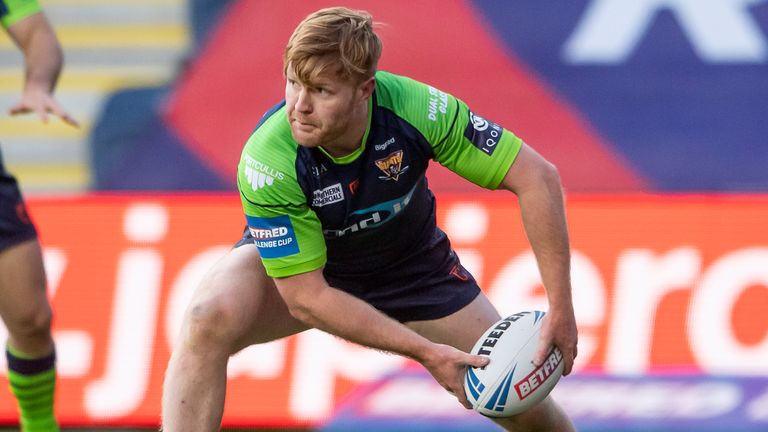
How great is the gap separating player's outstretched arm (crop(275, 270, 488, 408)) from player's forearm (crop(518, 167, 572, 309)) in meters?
0.31

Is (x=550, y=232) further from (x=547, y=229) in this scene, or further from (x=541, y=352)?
(x=541, y=352)

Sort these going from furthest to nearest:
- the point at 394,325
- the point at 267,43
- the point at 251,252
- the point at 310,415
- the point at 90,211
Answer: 1. the point at 267,43
2. the point at 90,211
3. the point at 310,415
4. the point at 251,252
5. the point at 394,325

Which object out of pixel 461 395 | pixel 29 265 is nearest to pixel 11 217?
pixel 29 265

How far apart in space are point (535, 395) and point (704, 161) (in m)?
3.50

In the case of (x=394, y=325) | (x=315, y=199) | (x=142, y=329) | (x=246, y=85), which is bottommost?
(x=142, y=329)

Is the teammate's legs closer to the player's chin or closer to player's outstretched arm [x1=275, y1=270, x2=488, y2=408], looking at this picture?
player's outstretched arm [x1=275, y1=270, x2=488, y2=408]

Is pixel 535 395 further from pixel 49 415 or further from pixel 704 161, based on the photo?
pixel 704 161

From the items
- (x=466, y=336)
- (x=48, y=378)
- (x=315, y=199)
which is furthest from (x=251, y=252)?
(x=48, y=378)

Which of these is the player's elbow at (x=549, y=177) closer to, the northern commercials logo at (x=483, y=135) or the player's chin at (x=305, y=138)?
the northern commercials logo at (x=483, y=135)

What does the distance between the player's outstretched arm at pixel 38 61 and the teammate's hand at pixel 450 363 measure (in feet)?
6.05

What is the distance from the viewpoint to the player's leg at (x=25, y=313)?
4.83 m

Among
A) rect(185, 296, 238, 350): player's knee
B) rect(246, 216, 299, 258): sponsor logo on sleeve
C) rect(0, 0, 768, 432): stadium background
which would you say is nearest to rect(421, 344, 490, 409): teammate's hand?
rect(246, 216, 299, 258): sponsor logo on sleeve

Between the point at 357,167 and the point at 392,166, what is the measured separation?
4.4 inches

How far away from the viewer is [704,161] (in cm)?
708
